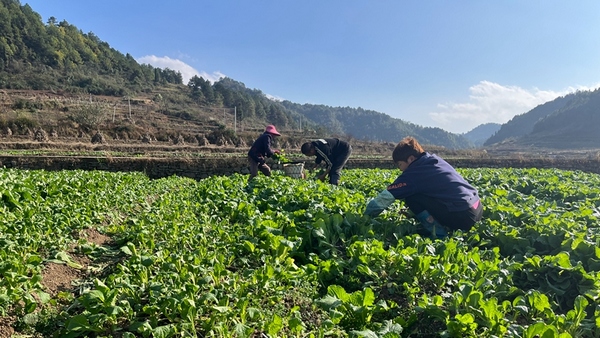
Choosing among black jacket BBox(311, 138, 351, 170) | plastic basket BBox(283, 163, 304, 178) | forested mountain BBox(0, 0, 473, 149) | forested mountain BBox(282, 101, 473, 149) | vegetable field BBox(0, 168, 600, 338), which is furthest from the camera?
forested mountain BBox(282, 101, 473, 149)

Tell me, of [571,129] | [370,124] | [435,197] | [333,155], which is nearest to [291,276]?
[435,197]

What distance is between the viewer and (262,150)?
31.2 ft

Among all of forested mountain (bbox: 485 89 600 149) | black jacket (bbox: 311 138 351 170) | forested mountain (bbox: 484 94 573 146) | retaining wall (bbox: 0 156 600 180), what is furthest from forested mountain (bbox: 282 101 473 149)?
black jacket (bbox: 311 138 351 170)

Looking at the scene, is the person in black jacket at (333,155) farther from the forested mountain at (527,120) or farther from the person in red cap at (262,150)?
the forested mountain at (527,120)

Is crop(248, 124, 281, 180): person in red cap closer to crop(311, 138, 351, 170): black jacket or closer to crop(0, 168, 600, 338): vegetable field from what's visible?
crop(311, 138, 351, 170): black jacket

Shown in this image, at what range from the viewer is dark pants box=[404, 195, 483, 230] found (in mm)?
3936

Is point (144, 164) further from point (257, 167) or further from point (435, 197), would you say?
point (435, 197)

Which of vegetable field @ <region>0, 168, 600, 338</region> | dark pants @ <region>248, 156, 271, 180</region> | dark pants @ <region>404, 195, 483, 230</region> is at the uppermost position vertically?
dark pants @ <region>248, 156, 271, 180</region>

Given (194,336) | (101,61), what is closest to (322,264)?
(194,336)

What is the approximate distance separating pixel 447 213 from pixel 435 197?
22 cm

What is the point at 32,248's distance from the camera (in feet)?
10.9

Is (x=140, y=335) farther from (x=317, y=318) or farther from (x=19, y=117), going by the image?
(x=19, y=117)

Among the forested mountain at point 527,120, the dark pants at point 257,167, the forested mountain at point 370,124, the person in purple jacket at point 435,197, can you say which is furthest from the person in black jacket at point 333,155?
the forested mountain at point 527,120

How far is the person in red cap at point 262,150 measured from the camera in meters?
9.32
